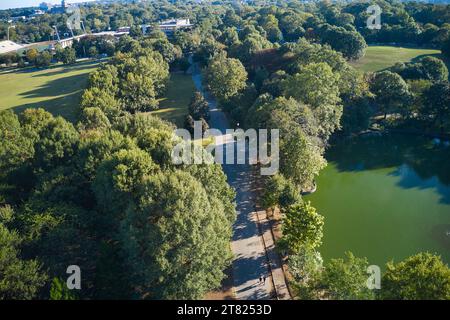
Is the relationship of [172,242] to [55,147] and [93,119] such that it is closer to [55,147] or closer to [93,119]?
[55,147]

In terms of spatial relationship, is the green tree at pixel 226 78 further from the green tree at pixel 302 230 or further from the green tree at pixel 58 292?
the green tree at pixel 58 292

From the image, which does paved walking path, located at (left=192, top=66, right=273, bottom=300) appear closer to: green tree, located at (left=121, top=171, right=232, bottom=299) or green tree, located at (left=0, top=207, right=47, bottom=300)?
green tree, located at (left=121, top=171, right=232, bottom=299)

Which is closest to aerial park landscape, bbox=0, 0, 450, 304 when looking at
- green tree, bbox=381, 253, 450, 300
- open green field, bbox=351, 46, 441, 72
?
green tree, bbox=381, 253, 450, 300

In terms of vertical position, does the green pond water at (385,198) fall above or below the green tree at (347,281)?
below

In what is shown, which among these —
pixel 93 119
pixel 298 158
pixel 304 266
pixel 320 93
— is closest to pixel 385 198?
pixel 298 158

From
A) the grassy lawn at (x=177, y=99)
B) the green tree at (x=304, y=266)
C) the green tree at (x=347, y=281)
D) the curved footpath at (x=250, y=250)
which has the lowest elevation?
the curved footpath at (x=250, y=250)

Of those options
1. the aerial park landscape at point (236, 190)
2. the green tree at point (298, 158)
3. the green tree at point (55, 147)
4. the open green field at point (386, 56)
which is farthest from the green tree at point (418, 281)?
the open green field at point (386, 56)

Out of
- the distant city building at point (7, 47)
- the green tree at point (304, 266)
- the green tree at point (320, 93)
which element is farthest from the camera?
the distant city building at point (7, 47)
